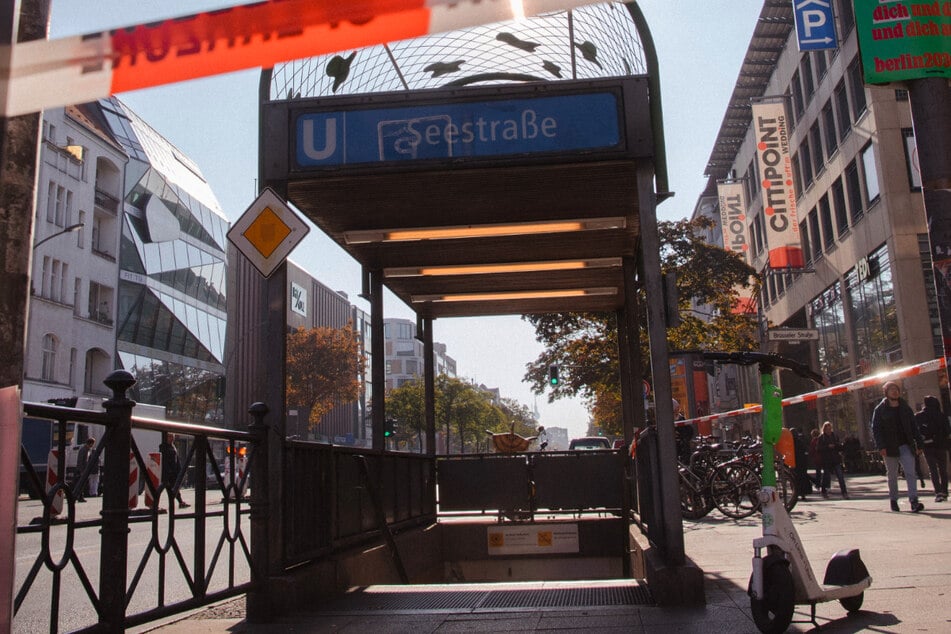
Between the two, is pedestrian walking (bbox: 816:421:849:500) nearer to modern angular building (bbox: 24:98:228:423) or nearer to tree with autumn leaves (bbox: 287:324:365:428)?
modern angular building (bbox: 24:98:228:423)

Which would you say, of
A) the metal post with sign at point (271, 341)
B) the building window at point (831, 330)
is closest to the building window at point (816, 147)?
the building window at point (831, 330)

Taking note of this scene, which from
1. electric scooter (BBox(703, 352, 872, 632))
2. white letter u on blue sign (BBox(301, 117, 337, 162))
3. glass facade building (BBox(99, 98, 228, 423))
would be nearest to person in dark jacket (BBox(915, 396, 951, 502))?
electric scooter (BBox(703, 352, 872, 632))

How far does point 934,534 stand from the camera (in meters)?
9.34

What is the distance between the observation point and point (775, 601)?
4.59 meters

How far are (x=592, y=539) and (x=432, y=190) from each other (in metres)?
6.16

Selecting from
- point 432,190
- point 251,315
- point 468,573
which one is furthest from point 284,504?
point 251,315

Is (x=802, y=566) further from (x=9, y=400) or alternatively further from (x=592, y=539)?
(x=592, y=539)

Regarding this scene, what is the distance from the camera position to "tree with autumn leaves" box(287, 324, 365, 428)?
6519cm

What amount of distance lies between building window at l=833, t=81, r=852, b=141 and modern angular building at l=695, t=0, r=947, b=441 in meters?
0.06

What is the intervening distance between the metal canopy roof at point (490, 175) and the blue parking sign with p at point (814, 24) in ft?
77.4

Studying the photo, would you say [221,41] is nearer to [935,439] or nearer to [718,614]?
[718,614]

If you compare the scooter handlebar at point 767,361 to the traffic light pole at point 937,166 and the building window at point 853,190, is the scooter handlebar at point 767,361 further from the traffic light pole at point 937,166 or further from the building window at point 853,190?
the building window at point 853,190

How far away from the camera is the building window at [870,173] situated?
1141 inches

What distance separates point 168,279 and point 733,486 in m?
54.0
